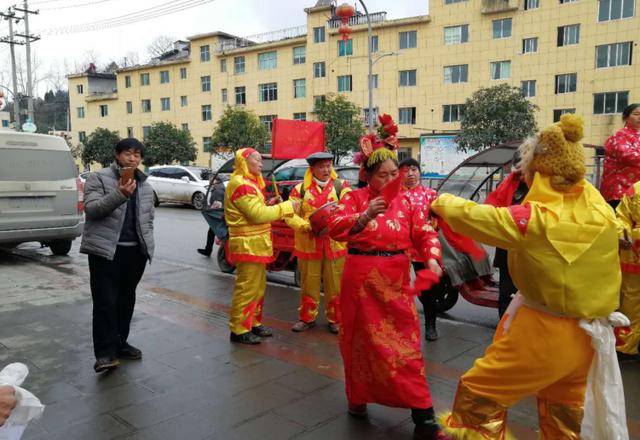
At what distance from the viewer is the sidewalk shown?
126 inches

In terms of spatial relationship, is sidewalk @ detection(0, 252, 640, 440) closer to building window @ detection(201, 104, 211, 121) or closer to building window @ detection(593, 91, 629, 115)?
building window @ detection(593, 91, 629, 115)

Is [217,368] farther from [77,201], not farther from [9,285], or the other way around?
[77,201]

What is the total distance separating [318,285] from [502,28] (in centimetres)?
3022

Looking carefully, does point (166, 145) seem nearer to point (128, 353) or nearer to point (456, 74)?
point (456, 74)

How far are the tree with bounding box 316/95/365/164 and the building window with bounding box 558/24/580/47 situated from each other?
1222cm

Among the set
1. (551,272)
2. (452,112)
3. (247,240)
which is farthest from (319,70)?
(551,272)

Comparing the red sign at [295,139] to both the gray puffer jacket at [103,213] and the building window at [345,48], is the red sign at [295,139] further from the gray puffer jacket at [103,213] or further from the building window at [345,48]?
the building window at [345,48]

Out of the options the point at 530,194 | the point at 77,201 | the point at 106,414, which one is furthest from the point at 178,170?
the point at 530,194

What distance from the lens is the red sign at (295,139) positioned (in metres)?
5.99

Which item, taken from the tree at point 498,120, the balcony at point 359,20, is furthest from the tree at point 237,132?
the tree at point 498,120

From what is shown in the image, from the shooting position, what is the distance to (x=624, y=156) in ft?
15.8

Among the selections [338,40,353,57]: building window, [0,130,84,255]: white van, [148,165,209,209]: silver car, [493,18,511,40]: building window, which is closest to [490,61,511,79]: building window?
[493,18,511,40]: building window

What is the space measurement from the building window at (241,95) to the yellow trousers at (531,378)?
136 feet

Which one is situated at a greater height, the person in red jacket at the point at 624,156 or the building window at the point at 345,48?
the building window at the point at 345,48
